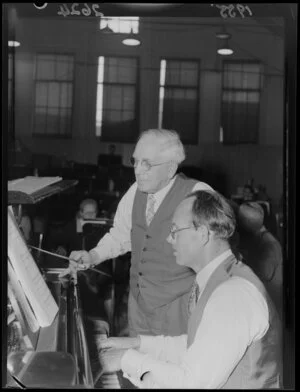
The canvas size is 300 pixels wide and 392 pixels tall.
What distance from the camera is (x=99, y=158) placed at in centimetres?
261

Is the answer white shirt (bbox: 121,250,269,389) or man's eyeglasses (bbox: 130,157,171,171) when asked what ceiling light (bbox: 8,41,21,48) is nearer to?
man's eyeglasses (bbox: 130,157,171,171)

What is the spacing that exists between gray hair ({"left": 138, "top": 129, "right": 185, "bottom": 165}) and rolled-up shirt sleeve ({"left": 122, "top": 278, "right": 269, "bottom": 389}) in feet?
2.66

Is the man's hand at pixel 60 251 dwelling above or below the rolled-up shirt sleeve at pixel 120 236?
below

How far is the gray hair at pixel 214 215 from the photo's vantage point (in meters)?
1.44

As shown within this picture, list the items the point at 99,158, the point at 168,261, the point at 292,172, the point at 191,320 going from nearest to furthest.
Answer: the point at 191,320, the point at 292,172, the point at 168,261, the point at 99,158

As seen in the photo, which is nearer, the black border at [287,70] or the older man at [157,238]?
the black border at [287,70]

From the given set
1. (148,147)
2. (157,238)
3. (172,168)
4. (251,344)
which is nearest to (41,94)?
(148,147)

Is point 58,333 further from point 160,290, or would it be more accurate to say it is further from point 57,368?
point 160,290

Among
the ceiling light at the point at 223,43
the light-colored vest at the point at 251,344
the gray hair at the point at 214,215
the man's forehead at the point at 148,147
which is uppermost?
the ceiling light at the point at 223,43

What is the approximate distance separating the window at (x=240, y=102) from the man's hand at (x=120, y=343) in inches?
34.3

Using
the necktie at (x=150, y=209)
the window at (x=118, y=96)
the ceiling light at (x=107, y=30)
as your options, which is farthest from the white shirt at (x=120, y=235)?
the ceiling light at (x=107, y=30)

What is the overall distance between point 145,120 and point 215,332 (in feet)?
3.36

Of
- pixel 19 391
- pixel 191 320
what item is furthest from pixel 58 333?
pixel 191 320

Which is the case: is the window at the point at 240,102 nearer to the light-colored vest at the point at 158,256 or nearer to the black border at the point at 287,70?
the black border at the point at 287,70
